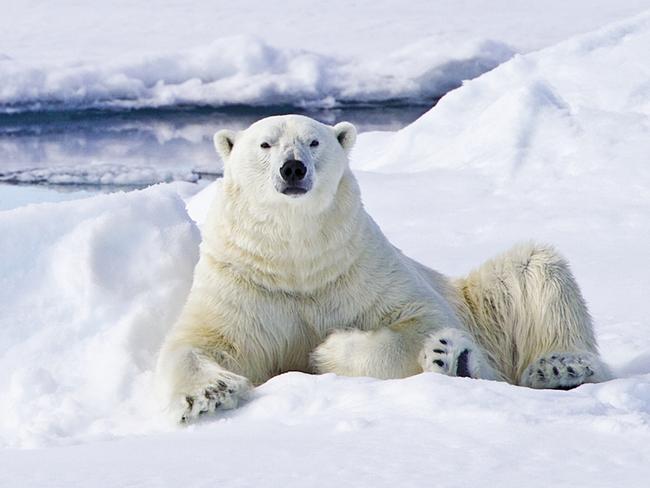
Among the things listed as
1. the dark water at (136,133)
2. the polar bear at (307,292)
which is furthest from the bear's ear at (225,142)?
the dark water at (136,133)

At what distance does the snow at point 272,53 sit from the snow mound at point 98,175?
1935 millimetres

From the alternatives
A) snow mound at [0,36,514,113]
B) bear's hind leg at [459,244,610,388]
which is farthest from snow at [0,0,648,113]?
bear's hind leg at [459,244,610,388]

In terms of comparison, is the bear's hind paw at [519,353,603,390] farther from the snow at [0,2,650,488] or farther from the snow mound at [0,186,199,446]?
the snow mound at [0,186,199,446]

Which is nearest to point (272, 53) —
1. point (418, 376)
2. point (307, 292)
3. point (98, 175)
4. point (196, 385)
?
point (98, 175)

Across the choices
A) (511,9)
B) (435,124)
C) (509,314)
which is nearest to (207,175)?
(435,124)

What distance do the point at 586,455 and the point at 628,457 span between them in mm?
73

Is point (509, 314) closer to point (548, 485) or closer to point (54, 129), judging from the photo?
point (548, 485)

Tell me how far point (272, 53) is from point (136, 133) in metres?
1.80

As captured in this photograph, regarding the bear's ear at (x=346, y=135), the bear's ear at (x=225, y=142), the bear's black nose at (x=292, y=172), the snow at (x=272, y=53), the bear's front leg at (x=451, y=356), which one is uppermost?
the snow at (x=272, y=53)

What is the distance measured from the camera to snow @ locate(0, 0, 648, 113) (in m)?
10.8

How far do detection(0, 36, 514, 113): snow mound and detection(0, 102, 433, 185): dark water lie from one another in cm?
17

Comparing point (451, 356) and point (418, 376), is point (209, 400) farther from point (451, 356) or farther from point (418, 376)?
point (451, 356)

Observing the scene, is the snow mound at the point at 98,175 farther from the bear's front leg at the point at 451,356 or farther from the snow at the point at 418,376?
the bear's front leg at the point at 451,356

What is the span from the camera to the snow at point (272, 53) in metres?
10.8
